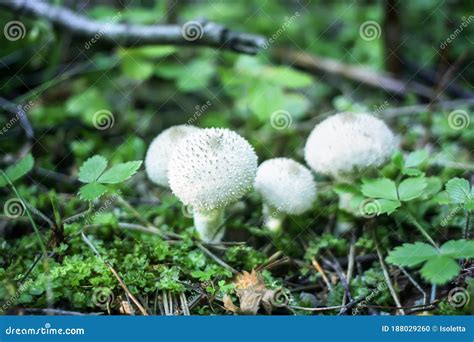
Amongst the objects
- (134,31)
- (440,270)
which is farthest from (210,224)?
(134,31)

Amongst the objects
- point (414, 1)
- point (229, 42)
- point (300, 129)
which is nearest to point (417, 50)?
point (414, 1)

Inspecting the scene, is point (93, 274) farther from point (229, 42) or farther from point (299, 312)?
point (229, 42)

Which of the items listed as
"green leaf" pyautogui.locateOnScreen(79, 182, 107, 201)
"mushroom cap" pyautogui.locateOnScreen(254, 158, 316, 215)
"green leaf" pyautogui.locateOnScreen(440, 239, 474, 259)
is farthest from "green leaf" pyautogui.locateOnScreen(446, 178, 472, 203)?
"green leaf" pyautogui.locateOnScreen(79, 182, 107, 201)

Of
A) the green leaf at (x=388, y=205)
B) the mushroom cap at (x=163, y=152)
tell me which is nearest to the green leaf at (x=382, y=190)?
the green leaf at (x=388, y=205)

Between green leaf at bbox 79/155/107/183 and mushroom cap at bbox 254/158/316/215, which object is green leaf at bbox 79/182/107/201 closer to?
green leaf at bbox 79/155/107/183

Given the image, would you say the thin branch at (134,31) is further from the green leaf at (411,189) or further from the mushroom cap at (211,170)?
the green leaf at (411,189)

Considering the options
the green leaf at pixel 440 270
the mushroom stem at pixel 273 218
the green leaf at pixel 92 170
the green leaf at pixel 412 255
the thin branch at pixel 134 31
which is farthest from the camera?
the thin branch at pixel 134 31

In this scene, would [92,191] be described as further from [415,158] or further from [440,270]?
[415,158]
